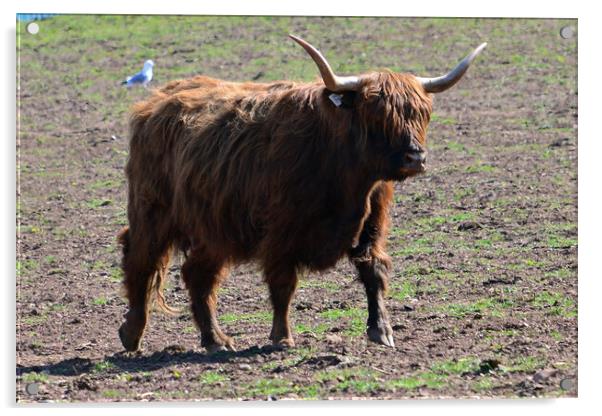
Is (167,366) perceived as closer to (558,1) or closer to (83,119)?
(558,1)

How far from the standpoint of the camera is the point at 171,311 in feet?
34.2

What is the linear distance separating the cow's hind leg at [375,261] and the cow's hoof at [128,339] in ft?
5.12

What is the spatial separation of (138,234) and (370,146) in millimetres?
1871

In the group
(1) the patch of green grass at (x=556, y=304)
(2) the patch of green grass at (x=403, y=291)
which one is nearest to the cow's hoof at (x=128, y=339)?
(2) the patch of green grass at (x=403, y=291)

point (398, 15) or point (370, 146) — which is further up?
point (398, 15)

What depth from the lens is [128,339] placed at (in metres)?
9.92

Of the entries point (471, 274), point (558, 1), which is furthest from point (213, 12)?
point (471, 274)

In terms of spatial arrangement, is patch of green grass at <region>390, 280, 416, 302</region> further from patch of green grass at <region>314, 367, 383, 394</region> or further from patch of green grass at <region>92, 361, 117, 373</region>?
patch of green grass at <region>92, 361, 117, 373</region>

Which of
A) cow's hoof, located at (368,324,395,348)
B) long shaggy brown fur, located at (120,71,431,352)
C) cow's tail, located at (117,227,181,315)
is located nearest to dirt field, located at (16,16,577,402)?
cow's hoof, located at (368,324,395,348)

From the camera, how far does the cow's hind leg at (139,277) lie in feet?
32.6

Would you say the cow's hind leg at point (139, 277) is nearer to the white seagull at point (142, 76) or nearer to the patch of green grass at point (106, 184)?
the white seagull at point (142, 76)

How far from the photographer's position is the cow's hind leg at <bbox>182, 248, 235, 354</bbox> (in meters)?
9.80

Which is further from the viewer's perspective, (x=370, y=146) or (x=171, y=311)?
(x=171, y=311)

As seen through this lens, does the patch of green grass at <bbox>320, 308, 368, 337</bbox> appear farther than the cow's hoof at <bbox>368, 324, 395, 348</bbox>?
Yes
